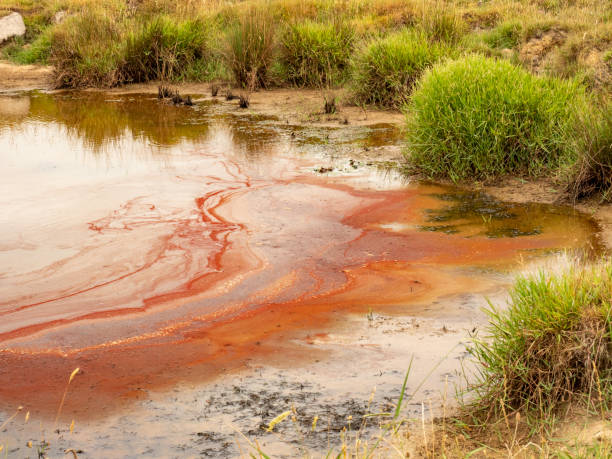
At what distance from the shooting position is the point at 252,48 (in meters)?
10.6

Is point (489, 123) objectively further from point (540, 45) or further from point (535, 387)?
point (540, 45)

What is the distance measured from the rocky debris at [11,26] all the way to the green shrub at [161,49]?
208 inches

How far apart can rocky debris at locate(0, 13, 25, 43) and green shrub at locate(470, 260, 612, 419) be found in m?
A: 15.5

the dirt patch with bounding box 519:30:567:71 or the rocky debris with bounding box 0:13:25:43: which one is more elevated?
the rocky debris with bounding box 0:13:25:43

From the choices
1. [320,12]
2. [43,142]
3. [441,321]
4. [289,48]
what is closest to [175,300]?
[441,321]

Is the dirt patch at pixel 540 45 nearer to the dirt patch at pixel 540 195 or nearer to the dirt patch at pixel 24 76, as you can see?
the dirt patch at pixel 540 195

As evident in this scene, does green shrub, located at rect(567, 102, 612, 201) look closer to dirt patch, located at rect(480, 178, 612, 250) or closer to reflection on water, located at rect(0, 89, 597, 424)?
dirt patch, located at rect(480, 178, 612, 250)

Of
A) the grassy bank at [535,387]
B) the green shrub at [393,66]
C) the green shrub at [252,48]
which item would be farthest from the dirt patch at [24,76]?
the grassy bank at [535,387]

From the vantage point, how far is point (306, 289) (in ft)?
13.3

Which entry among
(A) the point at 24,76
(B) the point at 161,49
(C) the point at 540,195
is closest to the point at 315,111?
(B) the point at 161,49

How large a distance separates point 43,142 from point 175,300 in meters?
4.96

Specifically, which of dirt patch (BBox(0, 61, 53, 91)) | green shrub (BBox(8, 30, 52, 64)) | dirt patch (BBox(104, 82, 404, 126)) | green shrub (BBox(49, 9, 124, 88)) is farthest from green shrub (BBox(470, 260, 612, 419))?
green shrub (BBox(8, 30, 52, 64))

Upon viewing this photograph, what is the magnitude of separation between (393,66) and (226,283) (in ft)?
17.4

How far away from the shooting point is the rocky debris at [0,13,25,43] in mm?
15728
